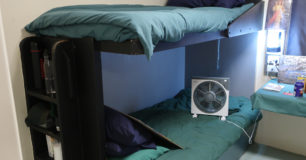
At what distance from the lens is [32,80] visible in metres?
1.86

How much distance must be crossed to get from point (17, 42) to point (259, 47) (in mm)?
2293

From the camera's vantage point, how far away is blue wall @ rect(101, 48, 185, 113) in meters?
2.58

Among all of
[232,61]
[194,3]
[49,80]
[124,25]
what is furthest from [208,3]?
[49,80]

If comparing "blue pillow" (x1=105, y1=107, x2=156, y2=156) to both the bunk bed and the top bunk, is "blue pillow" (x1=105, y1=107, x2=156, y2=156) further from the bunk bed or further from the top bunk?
the top bunk

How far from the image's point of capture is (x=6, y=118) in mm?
1825

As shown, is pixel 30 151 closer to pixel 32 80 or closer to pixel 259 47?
pixel 32 80

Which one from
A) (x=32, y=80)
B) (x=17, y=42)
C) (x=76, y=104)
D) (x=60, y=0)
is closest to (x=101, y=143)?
(x=76, y=104)

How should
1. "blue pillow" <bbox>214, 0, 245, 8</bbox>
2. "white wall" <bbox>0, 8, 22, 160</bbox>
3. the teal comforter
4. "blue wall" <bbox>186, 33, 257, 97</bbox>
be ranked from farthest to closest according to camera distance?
"blue wall" <bbox>186, 33, 257, 97</bbox>
"blue pillow" <bbox>214, 0, 245, 8</bbox>
"white wall" <bbox>0, 8, 22, 160</bbox>
the teal comforter

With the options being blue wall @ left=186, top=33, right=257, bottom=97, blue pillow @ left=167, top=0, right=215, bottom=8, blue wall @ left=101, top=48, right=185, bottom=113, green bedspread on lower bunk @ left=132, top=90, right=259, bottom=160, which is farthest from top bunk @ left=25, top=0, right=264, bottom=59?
blue wall @ left=186, top=33, right=257, bottom=97

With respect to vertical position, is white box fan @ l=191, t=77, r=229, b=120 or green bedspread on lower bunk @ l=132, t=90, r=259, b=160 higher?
white box fan @ l=191, t=77, r=229, b=120

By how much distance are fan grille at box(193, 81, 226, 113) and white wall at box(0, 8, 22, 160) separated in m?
1.64

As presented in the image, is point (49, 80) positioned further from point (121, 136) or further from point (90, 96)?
point (121, 136)

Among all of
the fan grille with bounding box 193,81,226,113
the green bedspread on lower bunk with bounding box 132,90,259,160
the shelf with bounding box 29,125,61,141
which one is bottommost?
the green bedspread on lower bunk with bounding box 132,90,259,160

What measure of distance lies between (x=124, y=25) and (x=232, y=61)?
81.5 inches
